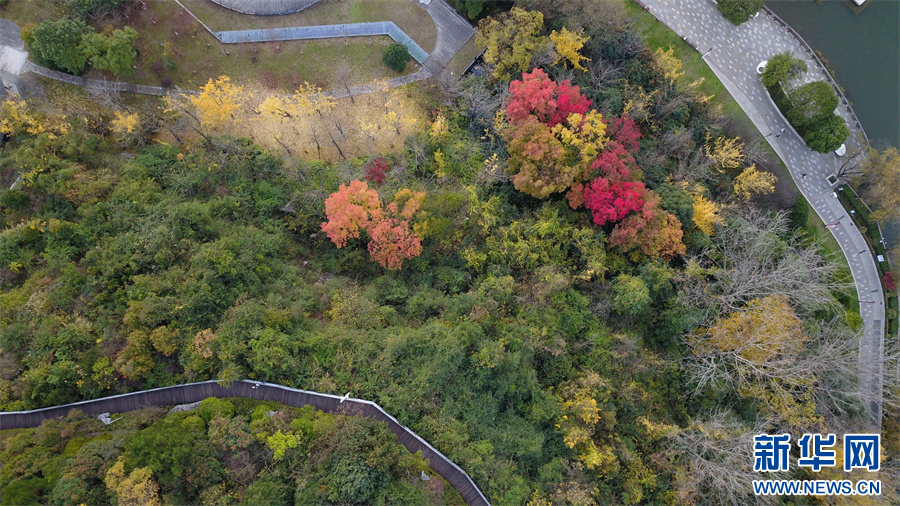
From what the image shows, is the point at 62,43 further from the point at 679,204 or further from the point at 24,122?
the point at 679,204

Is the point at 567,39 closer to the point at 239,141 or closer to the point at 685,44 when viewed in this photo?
the point at 685,44

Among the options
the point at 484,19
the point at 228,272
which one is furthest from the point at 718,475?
the point at 484,19

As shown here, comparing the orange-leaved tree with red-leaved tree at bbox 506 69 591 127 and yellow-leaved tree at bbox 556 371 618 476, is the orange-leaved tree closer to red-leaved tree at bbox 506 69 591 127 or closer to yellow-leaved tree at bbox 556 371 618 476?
red-leaved tree at bbox 506 69 591 127

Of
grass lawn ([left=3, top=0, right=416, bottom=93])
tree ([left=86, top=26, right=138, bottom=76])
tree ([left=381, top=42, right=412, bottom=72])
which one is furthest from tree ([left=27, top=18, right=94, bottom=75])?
tree ([left=381, top=42, right=412, bottom=72])

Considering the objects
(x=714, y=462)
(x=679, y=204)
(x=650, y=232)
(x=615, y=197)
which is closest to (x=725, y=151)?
(x=679, y=204)

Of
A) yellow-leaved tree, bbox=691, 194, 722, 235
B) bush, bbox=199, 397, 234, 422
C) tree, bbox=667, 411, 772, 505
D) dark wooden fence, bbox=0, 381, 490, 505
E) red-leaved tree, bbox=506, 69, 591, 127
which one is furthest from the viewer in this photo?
yellow-leaved tree, bbox=691, 194, 722, 235
